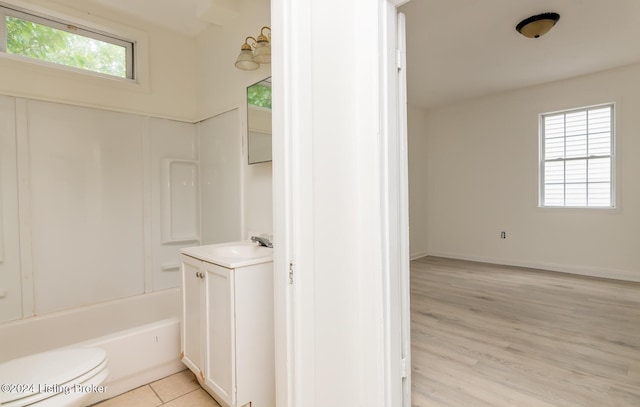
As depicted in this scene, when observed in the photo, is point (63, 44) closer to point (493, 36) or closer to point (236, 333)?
point (236, 333)

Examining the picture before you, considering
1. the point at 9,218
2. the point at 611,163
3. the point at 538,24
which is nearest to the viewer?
the point at 9,218

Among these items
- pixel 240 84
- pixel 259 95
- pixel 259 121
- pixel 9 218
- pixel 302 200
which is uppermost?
pixel 240 84

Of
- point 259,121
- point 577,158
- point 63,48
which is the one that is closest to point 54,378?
point 259,121

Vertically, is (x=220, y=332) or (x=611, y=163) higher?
(x=611, y=163)

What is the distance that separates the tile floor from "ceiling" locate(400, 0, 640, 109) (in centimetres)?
310

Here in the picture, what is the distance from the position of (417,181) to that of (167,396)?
462 centimetres

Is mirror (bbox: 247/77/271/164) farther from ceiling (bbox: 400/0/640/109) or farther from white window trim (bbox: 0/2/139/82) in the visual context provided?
ceiling (bbox: 400/0/640/109)

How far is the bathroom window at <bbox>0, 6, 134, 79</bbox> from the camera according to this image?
224 cm

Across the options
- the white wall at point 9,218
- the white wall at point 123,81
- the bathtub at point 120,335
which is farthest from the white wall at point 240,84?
the white wall at point 9,218

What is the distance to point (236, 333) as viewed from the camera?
58.2 inches

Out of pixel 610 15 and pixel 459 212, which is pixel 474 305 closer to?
pixel 459 212

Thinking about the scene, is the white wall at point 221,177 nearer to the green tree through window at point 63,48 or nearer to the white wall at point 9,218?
the green tree through window at point 63,48

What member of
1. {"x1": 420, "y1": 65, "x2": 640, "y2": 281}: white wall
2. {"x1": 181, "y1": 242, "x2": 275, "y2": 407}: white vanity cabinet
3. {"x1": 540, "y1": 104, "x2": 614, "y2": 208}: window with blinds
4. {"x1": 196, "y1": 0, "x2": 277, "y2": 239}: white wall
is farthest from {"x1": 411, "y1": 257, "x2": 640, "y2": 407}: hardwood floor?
{"x1": 196, "y1": 0, "x2": 277, "y2": 239}: white wall

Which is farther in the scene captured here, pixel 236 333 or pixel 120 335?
pixel 120 335
